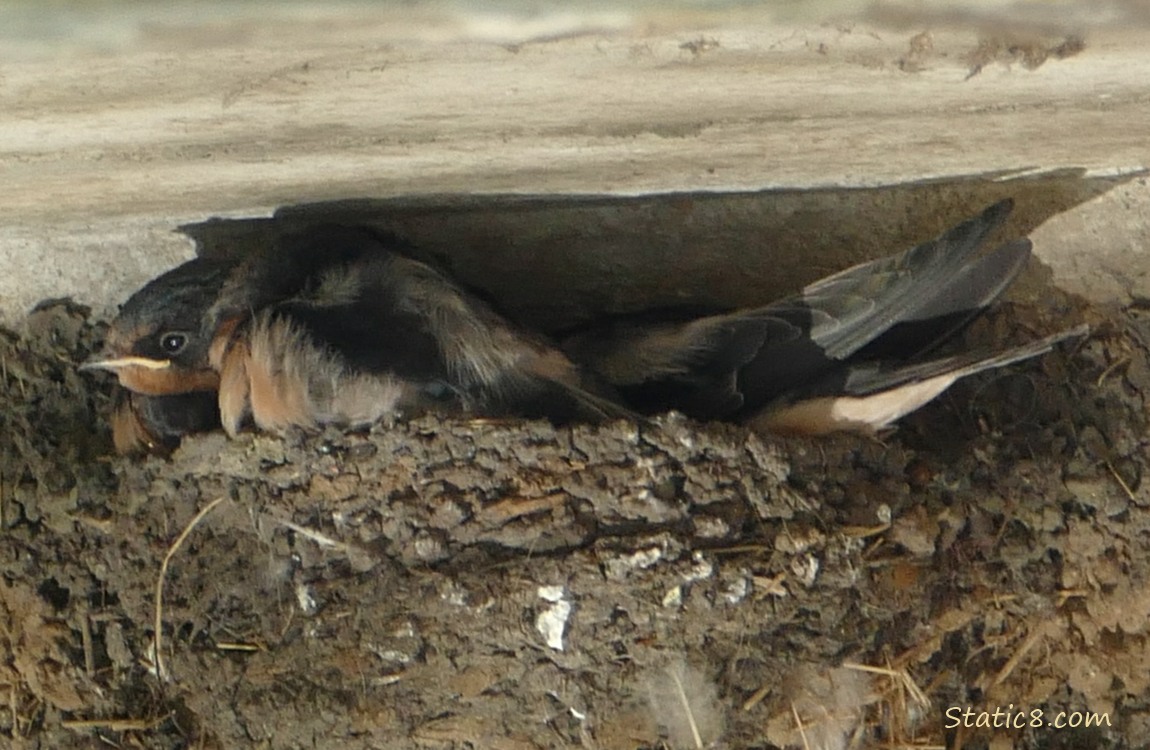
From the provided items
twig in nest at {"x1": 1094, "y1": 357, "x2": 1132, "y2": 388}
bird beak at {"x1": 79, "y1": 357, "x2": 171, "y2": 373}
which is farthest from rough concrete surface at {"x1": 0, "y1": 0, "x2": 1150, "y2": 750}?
bird beak at {"x1": 79, "y1": 357, "x2": 171, "y2": 373}

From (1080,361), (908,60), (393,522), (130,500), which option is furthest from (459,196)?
(1080,361)

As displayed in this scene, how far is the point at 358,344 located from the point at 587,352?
17.4 inches

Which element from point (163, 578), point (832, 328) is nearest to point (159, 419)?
point (163, 578)

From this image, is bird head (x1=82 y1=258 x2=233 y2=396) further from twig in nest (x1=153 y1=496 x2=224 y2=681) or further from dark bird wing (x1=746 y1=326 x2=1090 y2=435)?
dark bird wing (x1=746 y1=326 x2=1090 y2=435)

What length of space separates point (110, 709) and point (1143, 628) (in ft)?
5.55

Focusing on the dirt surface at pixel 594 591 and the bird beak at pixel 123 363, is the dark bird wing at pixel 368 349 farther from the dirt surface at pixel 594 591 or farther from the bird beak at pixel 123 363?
the bird beak at pixel 123 363

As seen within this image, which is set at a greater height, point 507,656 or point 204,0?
point 204,0

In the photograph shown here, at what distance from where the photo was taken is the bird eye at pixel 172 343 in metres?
2.82

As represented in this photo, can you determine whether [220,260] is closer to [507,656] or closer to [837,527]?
[507,656]

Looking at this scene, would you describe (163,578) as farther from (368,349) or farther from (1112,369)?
(1112,369)

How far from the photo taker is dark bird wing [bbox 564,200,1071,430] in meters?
2.46

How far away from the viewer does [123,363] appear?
2818 mm

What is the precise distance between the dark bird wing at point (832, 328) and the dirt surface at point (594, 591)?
17 centimetres

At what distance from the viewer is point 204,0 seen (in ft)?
4.87
